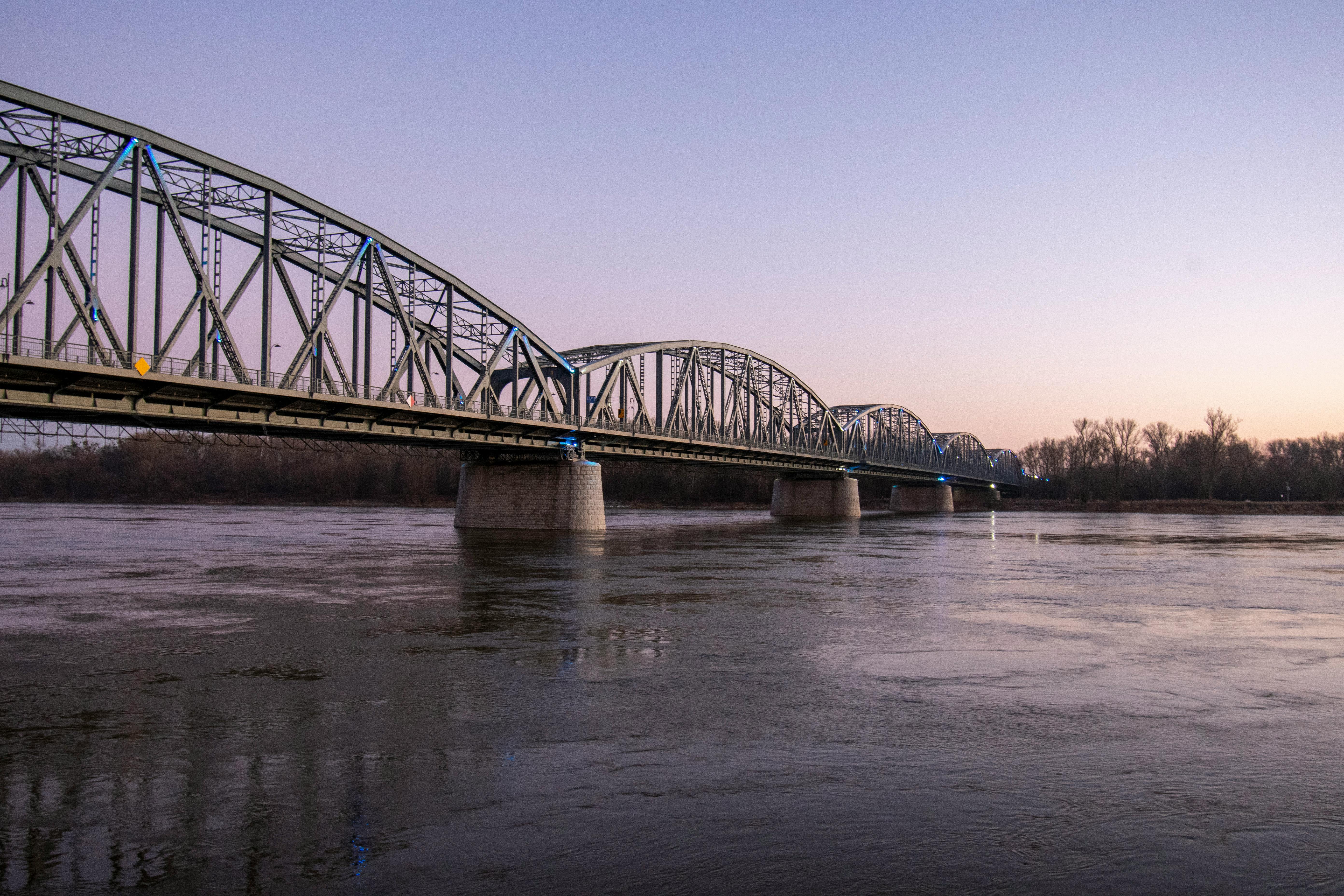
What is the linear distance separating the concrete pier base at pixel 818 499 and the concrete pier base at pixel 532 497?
4833 cm

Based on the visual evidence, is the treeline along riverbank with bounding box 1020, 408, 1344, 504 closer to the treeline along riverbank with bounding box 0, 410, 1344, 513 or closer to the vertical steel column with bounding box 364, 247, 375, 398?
the treeline along riverbank with bounding box 0, 410, 1344, 513

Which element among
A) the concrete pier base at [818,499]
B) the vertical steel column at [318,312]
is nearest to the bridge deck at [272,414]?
the vertical steel column at [318,312]

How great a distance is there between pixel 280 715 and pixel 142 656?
5.35 meters

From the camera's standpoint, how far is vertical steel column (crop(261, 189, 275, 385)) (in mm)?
42250

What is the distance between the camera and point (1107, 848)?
6.78 meters

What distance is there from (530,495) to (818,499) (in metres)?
54.3

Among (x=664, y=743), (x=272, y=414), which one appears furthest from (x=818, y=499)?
(x=664, y=743)

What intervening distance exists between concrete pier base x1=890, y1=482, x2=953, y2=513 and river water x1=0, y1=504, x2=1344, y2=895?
130765mm

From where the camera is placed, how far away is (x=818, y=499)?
359ft

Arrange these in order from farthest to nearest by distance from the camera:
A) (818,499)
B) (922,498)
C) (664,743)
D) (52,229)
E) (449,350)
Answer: (922,498), (818,499), (449,350), (52,229), (664,743)

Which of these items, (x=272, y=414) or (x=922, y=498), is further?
(x=922, y=498)

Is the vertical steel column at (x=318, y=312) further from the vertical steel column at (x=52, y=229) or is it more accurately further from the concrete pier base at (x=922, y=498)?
the concrete pier base at (x=922, y=498)

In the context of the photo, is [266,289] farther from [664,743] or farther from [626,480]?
[626,480]

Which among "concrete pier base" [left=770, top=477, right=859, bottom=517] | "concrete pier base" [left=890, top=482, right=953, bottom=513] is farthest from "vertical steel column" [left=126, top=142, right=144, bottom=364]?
"concrete pier base" [left=890, top=482, right=953, bottom=513]
